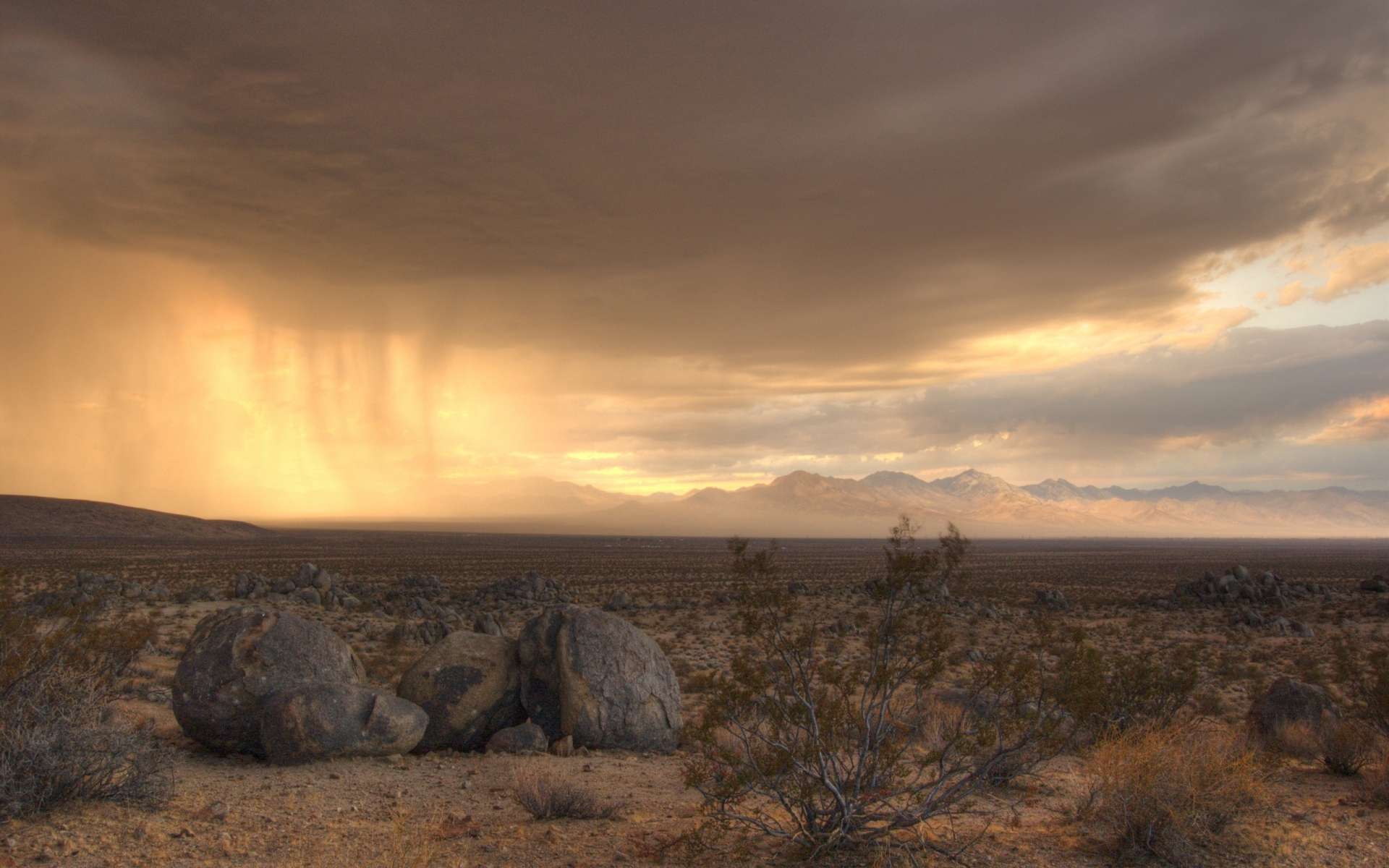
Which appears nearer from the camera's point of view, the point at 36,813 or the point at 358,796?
the point at 36,813

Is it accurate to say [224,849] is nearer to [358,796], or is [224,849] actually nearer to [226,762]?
[358,796]

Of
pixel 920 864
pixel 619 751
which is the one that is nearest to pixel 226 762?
pixel 619 751

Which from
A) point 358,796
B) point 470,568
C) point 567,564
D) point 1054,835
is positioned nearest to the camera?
point 1054,835

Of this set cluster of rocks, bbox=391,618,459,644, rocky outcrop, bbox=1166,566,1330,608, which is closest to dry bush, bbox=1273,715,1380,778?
cluster of rocks, bbox=391,618,459,644

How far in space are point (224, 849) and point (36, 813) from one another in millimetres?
1963

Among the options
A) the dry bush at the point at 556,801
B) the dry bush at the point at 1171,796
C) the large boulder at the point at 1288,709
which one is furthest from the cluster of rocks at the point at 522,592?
the dry bush at the point at 1171,796

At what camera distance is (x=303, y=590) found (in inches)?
1313

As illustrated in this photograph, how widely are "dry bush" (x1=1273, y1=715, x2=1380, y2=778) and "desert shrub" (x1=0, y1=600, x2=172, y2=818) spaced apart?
48.9 feet

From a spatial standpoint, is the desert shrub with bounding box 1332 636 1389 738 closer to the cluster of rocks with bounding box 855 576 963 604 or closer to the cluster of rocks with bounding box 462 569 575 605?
the cluster of rocks with bounding box 855 576 963 604

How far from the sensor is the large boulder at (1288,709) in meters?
11.9

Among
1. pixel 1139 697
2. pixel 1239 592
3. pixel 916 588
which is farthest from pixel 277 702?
pixel 1239 592

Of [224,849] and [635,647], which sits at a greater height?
[635,647]

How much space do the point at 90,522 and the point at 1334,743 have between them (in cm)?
15724

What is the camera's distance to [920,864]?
22.7 ft
